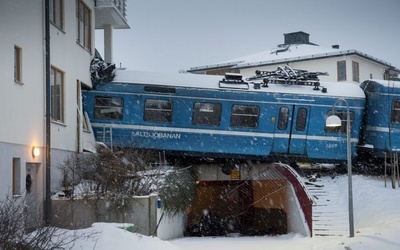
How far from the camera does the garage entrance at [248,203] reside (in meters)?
25.9

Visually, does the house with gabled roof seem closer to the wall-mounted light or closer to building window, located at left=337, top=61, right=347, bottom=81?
building window, located at left=337, top=61, right=347, bottom=81

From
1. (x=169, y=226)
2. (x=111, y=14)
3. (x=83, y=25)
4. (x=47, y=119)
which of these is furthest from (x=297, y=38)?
(x=47, y=119)

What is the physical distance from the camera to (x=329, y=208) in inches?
942

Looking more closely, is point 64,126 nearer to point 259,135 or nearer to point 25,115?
point 25,115

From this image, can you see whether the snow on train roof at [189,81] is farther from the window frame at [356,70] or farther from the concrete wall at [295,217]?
the window frame at [356,70]

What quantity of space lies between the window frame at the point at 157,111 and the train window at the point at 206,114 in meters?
0.97

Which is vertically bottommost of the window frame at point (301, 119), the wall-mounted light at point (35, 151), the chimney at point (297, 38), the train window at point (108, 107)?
the wall-mounted light at point (35, 151)

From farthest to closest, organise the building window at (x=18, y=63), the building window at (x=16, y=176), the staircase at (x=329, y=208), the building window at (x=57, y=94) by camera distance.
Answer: the staircase at (x=329, y=208)
the building window at (x=57, y=94)
the building window at (x=18, y=63)
the building window at (x=16, y=176)

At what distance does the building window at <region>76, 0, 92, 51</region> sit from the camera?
2250 centimetres

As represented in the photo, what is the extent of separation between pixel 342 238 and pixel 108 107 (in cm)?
958

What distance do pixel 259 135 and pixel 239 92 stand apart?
1.84m

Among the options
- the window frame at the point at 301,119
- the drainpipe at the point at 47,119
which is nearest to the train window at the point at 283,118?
the window frame at the point at 301,119

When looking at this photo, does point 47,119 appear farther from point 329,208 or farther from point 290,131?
point 329,208

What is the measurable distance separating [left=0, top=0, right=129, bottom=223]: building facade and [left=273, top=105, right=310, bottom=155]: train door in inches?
289
